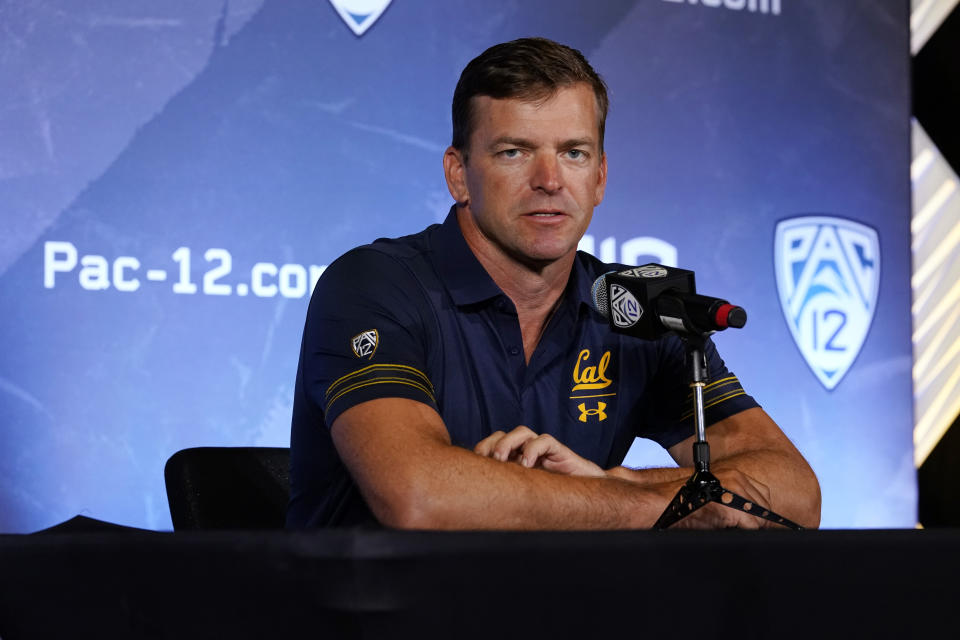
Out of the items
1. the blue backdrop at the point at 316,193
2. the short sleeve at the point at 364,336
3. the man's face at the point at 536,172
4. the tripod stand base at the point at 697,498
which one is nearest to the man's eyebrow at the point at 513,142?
the man's face at the point at 536,172

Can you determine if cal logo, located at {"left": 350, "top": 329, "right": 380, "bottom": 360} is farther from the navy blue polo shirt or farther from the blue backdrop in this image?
the blue backdrop

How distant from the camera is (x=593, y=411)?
194 cm

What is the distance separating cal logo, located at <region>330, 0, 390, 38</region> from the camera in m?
2.96

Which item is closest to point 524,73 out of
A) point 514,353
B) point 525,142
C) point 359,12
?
point 525,142

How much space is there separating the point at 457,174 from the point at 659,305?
2.68ft

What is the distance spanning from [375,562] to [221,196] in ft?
7.57

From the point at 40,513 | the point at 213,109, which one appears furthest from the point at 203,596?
the point at 213,109

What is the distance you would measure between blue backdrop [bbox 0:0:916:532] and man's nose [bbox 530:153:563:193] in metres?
1.09

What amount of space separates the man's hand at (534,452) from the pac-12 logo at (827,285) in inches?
79.5

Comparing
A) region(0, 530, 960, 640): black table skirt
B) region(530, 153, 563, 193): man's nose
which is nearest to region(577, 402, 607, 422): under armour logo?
region(530, 153, 563, 193): man's nose

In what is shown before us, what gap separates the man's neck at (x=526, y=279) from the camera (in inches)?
77.8

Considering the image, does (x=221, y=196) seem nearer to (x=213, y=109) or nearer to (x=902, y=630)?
(x=213, y=109)

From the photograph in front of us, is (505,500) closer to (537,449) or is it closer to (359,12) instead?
(537,449)

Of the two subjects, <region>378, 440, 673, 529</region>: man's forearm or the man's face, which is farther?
the man's face
